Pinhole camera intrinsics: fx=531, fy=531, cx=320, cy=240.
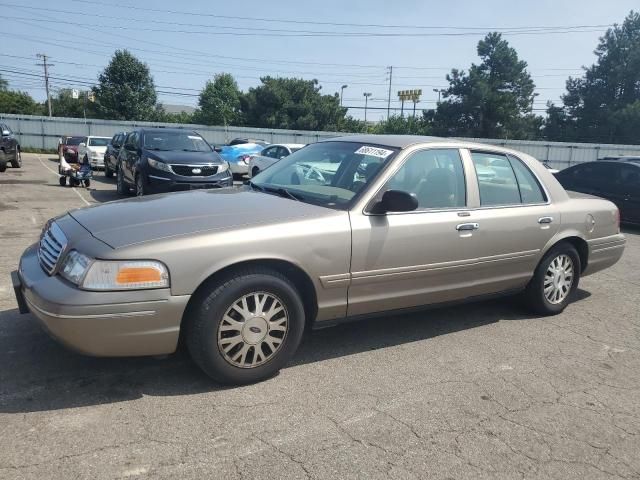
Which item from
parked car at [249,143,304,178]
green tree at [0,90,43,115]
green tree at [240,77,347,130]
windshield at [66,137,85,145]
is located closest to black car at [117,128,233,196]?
parked car at [249,143,304,178]

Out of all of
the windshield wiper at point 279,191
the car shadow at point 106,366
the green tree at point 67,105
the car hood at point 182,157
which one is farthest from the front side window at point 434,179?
the green tree at point 67,105

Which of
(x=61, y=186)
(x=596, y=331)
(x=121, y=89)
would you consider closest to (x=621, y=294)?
(x=596, y=331)

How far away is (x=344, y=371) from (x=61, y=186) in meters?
13.3

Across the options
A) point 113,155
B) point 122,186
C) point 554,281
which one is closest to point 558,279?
point 554,281

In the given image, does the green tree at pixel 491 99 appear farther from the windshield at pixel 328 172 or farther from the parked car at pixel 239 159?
the windshield at pixel 328 172

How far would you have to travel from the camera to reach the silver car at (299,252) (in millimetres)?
3049

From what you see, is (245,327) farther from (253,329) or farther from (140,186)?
(140,186)

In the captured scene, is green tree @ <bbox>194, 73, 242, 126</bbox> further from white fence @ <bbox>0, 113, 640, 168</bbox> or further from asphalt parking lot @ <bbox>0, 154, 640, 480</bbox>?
asphalt parking lot @ <bbox>0, 154, 640, 480</bbox>

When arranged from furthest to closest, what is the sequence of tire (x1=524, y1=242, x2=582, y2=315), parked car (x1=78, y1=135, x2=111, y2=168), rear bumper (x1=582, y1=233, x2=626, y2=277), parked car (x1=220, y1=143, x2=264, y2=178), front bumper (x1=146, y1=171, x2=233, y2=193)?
parked car (x1=78, y1=135, x2=111, y2=168) → parked car (x1=220, y1=143, x2=264, y2=178) → front bumper (x1=146, y1=171, x2=233, y2=193) → rear bumper (x1=582, y1=233, x2=626, y2=277) → tire (x1=524, y1=242, x2=582, y2=315)

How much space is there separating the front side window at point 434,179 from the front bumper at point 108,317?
74.0 inches

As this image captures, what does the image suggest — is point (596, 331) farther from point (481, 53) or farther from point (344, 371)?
point (481, 53)

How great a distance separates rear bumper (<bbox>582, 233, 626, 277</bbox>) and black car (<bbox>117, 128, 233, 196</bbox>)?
24.2 feet

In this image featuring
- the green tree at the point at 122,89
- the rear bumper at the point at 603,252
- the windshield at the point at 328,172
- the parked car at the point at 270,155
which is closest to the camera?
the windshield at the point at 328,172

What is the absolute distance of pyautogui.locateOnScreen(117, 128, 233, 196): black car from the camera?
10.6 meters
